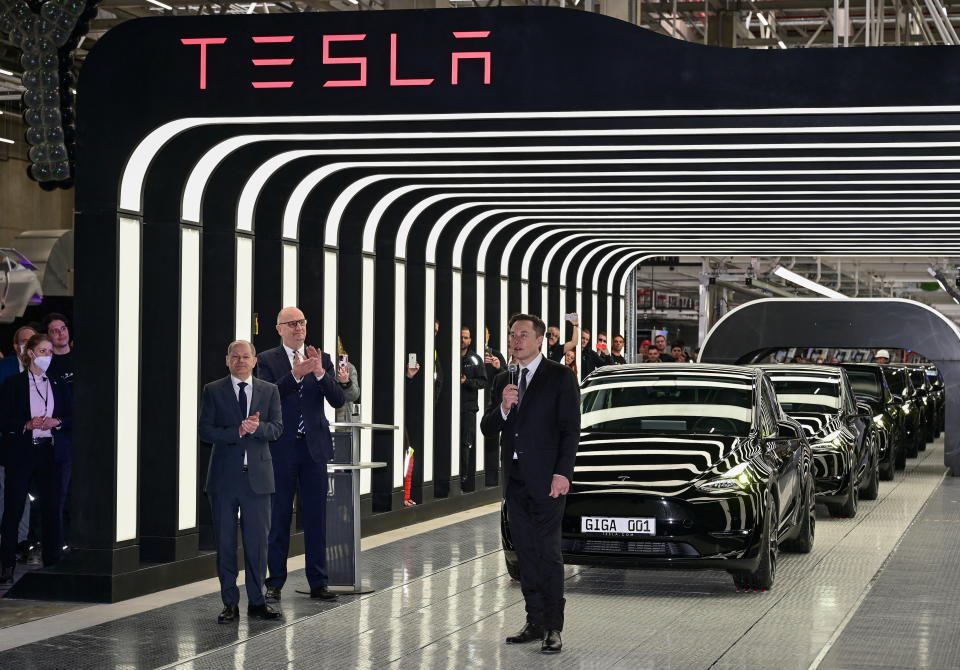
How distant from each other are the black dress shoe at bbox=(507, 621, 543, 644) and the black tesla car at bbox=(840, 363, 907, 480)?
12.2 m

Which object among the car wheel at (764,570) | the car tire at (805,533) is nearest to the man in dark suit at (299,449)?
the car wheel at (764,570)

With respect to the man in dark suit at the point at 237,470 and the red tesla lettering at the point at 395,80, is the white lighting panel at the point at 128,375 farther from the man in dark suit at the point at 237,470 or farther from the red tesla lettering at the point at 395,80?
the red tesla lettering at the point at 395,80

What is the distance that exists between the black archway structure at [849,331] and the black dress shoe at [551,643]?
615 inches

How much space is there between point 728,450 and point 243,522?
350 cm

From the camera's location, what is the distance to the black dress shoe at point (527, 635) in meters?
8.39

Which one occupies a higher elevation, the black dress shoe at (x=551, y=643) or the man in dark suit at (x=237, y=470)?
the man in dark suit at (x=237, y=470)

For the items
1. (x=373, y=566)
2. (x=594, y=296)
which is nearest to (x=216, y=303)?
(x=373, y=566)

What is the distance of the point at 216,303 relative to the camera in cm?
1166

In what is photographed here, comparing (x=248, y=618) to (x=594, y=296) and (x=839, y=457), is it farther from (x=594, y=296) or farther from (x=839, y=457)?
(x=594, y=296)

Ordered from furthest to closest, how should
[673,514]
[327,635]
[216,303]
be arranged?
[216,303] < [673,514] < [327,635]

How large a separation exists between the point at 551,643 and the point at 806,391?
9.50 m

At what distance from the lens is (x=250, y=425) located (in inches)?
350

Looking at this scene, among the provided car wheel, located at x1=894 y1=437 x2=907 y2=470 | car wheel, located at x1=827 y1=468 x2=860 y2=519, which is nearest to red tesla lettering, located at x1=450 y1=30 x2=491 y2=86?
car wheel, located at x1=827 y1=468 x2=860 y2=519

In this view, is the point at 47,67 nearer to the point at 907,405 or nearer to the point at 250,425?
the point at 250,425
